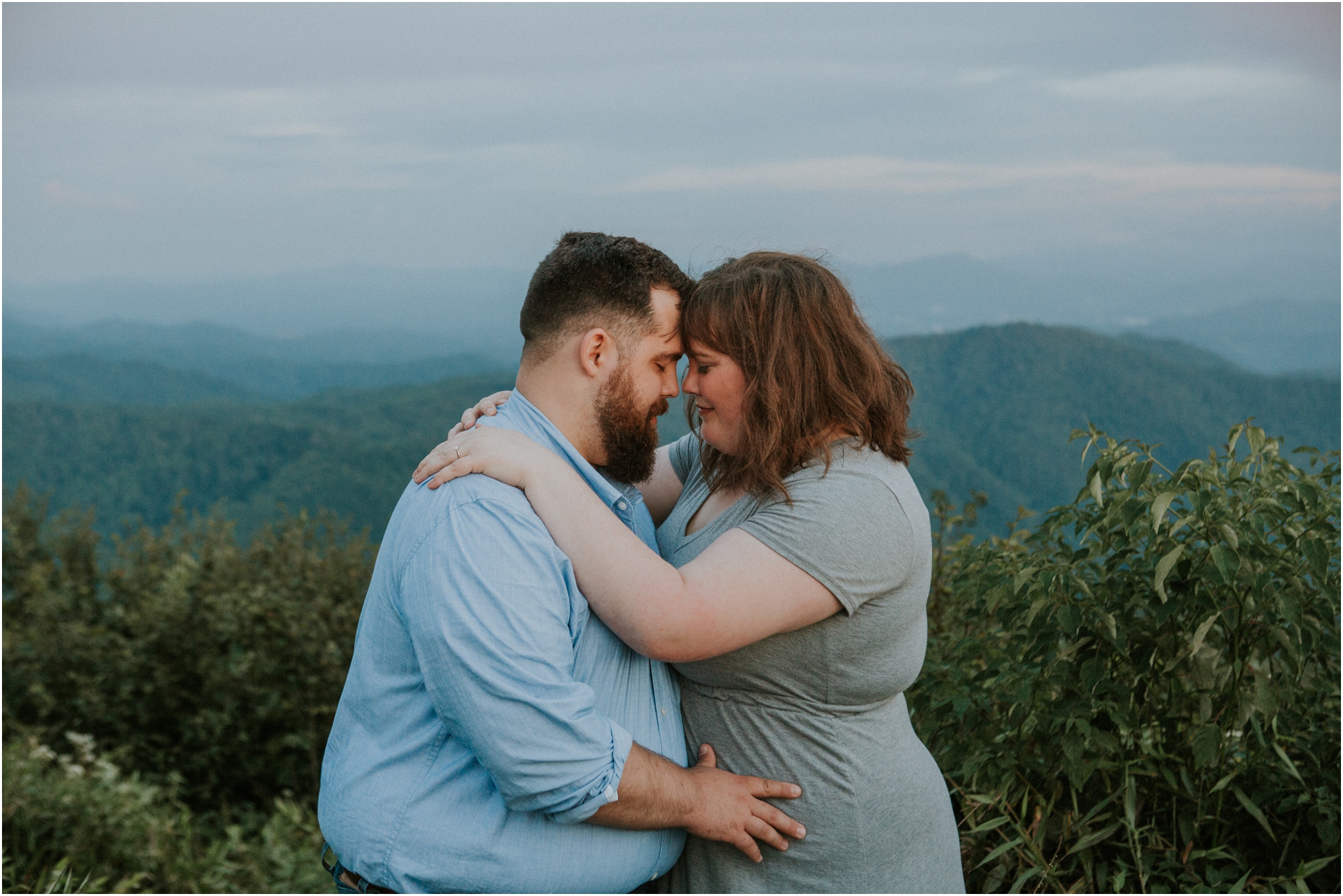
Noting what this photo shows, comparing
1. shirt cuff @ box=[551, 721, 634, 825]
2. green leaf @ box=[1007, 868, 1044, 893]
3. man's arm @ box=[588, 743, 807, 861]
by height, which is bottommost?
green leaf @ box=[1007, 868, 1044, 893]

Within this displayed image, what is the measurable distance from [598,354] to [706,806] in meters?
1.02

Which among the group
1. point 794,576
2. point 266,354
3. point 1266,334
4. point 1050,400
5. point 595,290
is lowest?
point 1050,400

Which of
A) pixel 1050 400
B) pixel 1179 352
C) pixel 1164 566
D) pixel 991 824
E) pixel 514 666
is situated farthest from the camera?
pixel 1179 352

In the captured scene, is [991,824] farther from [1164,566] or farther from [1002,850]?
[1164,566]

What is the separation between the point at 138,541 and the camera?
24.5ft

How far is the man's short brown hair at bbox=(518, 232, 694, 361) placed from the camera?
2229 millimetres

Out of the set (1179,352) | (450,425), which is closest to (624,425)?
(450,425)

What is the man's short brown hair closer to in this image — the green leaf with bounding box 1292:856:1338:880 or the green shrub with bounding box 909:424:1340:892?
the green shrub with bounding box 909:424:1340:892

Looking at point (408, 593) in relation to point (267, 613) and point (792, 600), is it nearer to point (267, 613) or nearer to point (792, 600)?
point (792, 600)

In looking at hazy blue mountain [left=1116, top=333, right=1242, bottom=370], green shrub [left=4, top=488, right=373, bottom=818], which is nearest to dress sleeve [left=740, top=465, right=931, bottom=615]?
green shrub [left=4, top=488, right=373, bottom=818]

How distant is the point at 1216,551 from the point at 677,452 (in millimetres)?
1423

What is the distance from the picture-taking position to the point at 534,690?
5.94 ft

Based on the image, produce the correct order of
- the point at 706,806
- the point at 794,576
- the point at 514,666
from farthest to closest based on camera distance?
the point at 706,806 < the point at 794,576 < the point at 514,666

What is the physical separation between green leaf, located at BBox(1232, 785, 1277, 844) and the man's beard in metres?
1.93
